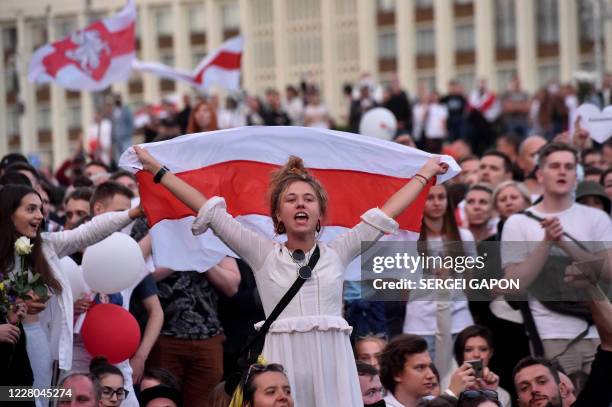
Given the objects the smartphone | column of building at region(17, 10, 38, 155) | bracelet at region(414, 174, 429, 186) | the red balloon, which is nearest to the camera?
bracelet at region(414, 174, 429, 186)

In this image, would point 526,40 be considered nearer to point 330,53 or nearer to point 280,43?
point 330,53

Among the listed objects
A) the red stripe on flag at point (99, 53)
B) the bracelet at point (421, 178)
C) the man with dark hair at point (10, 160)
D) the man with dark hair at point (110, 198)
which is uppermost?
the red stripe on flag at point (99, 53)

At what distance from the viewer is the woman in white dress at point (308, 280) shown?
955cm

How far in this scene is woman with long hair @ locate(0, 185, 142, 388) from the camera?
11031 millimetres

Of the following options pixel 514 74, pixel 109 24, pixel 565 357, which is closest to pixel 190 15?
pixel 514 74

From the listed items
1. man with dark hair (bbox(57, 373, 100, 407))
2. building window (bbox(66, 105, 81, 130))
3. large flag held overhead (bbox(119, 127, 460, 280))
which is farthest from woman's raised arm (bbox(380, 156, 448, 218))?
building window (bbox(66, 105, 81, 130))

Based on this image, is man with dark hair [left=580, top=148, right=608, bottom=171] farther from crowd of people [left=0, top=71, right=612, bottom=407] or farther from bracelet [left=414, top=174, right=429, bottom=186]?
bracelet [left=414, top=174, right=429, bottom=186]

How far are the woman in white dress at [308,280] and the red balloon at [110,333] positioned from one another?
2.02 m

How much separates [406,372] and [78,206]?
121 inches

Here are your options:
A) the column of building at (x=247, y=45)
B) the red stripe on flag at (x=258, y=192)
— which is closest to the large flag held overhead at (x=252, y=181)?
the red stripe on flag at (x=258, y=192)

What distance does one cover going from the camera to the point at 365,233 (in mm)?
9859

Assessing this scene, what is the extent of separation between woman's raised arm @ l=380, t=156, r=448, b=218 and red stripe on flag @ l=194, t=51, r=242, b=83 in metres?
13.3

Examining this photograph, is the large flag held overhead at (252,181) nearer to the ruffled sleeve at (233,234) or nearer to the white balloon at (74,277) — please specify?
Result: the ruffled sleeve at (233,234)

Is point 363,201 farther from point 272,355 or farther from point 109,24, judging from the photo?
point 109,24
